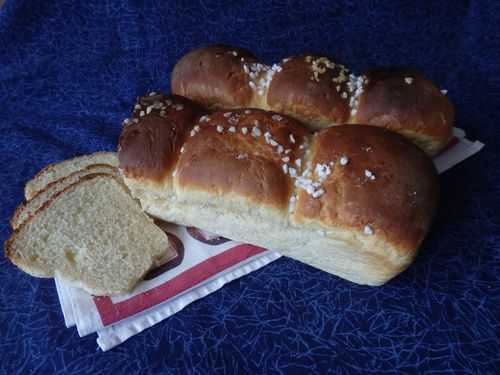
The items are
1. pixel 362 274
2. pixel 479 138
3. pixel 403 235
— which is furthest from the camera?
pixel 479 138

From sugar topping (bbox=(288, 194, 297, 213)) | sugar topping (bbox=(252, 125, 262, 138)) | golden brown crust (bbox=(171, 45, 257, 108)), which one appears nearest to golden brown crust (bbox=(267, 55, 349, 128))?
golden brown crust (bbox=(171, 45, 257, 108))

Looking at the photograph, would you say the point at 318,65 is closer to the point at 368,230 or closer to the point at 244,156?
the point at 244,156

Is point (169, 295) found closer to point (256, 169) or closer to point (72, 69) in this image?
point (256, 169)

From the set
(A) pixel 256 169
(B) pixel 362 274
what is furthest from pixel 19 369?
(B) pixel 362 274

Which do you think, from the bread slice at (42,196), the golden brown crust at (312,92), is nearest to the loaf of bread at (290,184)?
the golden brown crust at (312,92)

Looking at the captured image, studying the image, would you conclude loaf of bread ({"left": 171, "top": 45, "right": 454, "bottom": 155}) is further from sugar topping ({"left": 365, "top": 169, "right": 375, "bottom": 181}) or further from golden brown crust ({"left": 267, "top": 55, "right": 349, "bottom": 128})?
sugar topping ({"left": 365, "top": 169, "right": 375, "bottom": 181})
